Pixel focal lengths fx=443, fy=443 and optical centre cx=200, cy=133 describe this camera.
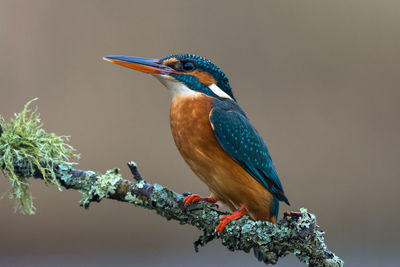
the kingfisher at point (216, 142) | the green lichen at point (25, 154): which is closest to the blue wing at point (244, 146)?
the kingfisher at point (216, 142)

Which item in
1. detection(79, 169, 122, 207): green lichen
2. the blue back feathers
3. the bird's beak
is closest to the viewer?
detection(79, 169, 122, 207): green lichen

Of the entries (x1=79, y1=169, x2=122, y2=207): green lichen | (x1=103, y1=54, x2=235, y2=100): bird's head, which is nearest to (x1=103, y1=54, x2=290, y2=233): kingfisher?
(x1=103, y1=54, x2=235, y2=100): bird's head

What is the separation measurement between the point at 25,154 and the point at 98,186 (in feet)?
0.54

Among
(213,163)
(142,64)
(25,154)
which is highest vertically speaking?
(142,64)

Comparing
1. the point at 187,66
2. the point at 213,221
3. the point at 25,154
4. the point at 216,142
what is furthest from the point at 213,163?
the point at 25,154

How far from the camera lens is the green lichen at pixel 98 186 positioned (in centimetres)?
96

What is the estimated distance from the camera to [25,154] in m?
0.92

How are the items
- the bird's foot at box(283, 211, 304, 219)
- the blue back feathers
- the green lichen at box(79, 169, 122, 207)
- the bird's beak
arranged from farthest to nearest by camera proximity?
1. the blue back feathers
2. the bird's beak
3. the green lichen at box(79, 169, 122, 207)
4. the bird's foot at box(283, 211, 304, 219)

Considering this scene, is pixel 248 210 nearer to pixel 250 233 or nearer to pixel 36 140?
pixel 250 233

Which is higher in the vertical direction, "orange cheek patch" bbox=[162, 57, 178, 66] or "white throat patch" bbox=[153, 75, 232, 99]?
"orange cheek patch" bbox=[162, 57, 178, 66]

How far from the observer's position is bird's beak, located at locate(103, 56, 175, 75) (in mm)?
1110

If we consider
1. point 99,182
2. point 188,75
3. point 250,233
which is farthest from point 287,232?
point 188,75

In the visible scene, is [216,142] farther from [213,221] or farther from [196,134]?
[213,221]

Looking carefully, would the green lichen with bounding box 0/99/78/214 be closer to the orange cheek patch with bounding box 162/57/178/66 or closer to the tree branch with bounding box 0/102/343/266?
the tree branch with bounding box 0/102/343/266
